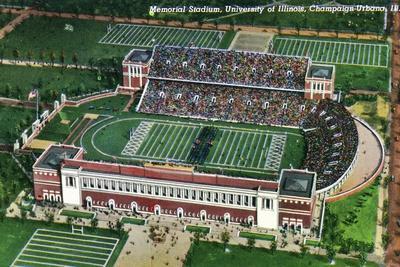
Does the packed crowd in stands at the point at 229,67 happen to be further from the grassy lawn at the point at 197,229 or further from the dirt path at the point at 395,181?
the grassy lawn at the point at 197,229

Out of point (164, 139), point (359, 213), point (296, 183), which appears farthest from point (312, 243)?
point (164, 139)

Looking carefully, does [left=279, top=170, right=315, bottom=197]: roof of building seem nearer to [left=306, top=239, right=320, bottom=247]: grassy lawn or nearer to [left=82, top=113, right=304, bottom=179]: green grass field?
[left=306, top=239, right=320, bottom=247]: grassy lawn

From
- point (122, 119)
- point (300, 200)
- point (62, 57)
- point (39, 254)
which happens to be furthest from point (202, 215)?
point (62, 57)

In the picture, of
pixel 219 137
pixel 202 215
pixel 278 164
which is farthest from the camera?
pixel 219 137

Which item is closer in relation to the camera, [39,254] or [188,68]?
[39,254]

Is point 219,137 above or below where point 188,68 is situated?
below

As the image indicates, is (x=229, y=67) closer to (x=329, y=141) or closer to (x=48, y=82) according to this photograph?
(x=329, y=141)

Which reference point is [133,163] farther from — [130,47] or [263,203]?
[130,47]
